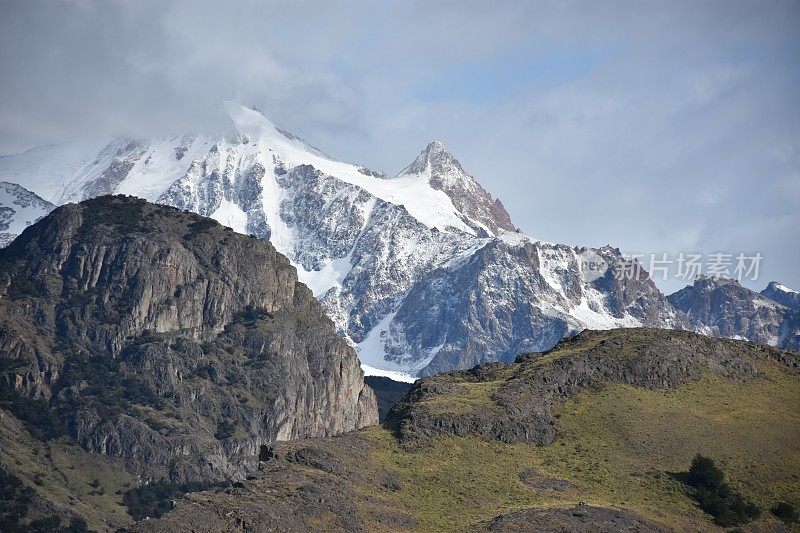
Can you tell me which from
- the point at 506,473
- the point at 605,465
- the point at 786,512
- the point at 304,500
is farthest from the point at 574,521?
the point at 786,512

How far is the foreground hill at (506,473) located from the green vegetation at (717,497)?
1392mm

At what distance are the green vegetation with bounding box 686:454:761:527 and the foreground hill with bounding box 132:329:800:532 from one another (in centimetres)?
139

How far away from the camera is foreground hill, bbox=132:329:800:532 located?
513ft

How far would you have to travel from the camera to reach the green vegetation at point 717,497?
17275 centimetres

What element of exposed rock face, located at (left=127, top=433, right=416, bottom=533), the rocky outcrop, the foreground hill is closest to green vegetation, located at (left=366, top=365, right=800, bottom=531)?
the foreground hill

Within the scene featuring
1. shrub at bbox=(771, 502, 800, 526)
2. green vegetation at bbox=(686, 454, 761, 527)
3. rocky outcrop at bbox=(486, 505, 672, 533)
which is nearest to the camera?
rocky outcrop at bbox=(486, 505, 672, 533)

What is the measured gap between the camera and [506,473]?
589 ft

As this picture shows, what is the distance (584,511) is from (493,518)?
11.5 m

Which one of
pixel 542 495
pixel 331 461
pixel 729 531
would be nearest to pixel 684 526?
pixel 729 531

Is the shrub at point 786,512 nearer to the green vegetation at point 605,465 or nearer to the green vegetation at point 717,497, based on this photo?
the green vegetation at point 605,465

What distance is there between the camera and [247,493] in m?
155

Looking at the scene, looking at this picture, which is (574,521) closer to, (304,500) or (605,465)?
(605,465)

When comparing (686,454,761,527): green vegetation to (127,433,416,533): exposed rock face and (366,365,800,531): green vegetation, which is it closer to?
(366,365,800,531): green vegetation

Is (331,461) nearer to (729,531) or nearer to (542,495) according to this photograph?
(542,495)
